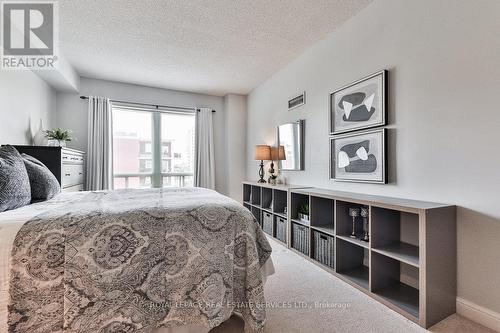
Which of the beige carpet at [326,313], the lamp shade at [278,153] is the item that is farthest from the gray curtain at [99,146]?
the beige carpet at [326,313]

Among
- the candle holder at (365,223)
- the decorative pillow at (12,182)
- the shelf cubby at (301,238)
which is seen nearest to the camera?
the decorative pillow at (12,182)

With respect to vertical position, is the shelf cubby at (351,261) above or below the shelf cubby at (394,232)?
below

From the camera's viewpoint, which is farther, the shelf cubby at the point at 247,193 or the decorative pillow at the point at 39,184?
the shelf cubby at the point at 247,193

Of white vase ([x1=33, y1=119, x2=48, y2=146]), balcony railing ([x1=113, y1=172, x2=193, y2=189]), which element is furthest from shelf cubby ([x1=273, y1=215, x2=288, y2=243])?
white vase ([x1=33, y1=119, x2=48, y2=146])

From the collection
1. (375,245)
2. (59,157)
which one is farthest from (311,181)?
(59,157)

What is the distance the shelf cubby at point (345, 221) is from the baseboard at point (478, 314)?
2.51 feet

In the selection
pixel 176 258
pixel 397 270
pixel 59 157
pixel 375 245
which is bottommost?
pixel 397 270

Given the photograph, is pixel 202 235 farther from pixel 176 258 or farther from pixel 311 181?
pixel 311 181

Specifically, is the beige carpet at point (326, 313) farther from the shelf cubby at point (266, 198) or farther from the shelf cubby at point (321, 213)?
the shelf cubby at point (266, 198)

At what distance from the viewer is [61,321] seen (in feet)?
3.72

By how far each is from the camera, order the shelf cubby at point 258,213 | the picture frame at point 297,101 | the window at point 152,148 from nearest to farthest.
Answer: the picture frame at point 297,101
the shelf cubby at point 258,213
the window at point 152,148

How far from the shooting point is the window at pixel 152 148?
429 centimetres

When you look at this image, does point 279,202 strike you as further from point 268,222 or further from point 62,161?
point 62,161

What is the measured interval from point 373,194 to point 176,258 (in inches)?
71.8
